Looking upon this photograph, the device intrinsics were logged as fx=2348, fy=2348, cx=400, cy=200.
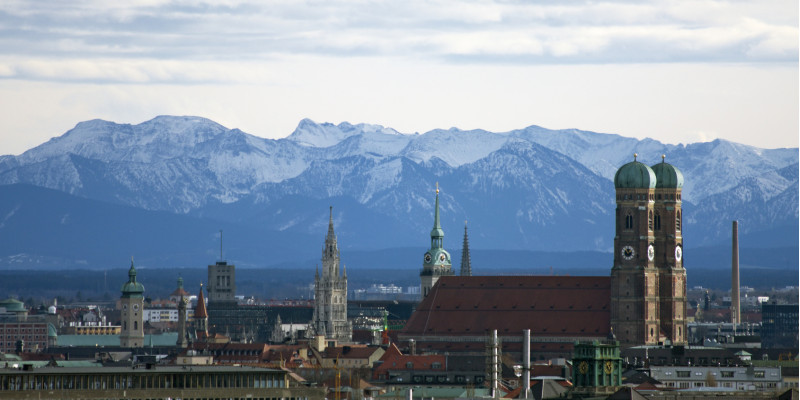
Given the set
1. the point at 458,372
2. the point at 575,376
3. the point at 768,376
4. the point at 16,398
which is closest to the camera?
the point at 575,376

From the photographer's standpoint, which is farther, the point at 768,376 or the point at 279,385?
the point at 768,376

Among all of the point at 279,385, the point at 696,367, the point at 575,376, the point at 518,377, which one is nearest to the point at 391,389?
the point at 518,377

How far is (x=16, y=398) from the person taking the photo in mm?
111188

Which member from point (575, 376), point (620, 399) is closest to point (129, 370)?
point (575, 376)

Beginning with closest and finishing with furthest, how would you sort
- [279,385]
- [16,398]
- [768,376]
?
[16,398] < [279,385] < [768,376]

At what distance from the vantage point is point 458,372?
18500cm

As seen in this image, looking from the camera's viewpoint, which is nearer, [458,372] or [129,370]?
[129,370]

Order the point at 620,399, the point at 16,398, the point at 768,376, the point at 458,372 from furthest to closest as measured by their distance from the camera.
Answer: the point at 458,372
the point at 768,376
the point at 16,398
the point at 620,399

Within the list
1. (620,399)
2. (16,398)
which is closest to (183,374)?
(16,398)

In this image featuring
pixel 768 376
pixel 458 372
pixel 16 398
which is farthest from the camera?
pixel 458 372

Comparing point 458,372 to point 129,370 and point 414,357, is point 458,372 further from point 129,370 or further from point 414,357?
point 129,370

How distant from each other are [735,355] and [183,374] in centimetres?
7896

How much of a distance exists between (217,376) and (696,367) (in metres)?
63.7

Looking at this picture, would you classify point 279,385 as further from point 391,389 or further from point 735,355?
point 735,355
